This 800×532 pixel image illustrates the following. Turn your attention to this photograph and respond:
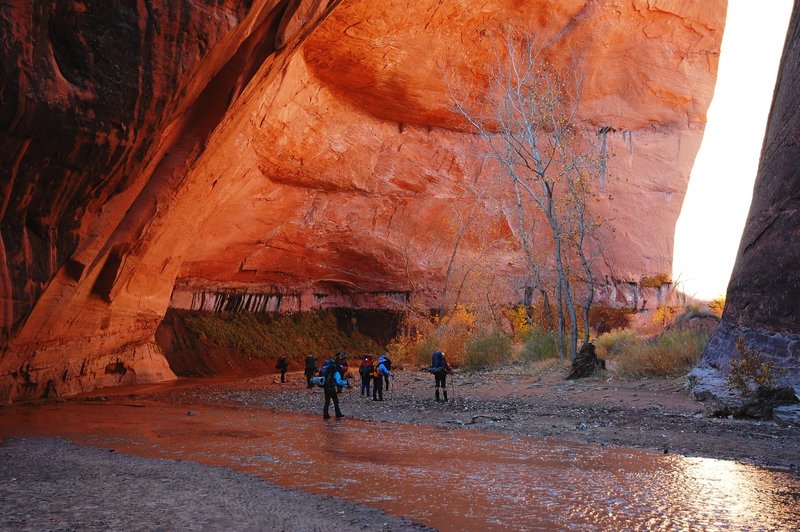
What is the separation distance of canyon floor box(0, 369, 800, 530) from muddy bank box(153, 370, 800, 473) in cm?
3

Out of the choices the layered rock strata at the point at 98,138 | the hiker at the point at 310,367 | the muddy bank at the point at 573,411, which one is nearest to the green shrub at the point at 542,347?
the muddy bank at the point at 573,411

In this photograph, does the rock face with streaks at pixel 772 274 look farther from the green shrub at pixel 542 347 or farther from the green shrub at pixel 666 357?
the green shrub at pixel 542 347

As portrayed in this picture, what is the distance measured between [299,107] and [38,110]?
50.5 ft

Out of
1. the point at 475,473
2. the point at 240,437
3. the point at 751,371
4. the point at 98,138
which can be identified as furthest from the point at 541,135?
the point at 475,473

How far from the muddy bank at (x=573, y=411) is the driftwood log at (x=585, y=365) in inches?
19.8

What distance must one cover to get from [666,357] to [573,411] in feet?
16.6

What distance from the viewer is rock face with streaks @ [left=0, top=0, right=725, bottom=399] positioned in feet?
39.4

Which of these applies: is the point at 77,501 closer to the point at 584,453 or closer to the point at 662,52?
the point at 584,453

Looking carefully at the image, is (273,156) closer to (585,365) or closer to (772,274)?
(585,365)

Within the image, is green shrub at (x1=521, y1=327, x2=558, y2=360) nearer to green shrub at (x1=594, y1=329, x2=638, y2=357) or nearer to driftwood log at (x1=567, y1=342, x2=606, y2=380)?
green shrub at (x1=594, y1=329, x2=638, y2=357)

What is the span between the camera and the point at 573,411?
12.3 m

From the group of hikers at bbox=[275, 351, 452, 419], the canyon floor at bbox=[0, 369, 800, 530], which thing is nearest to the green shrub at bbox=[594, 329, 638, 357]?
the canyon floor at bbox=[0, 369, 800, 530]

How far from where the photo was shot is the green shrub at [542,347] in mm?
23719

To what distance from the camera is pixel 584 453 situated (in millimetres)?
8086
